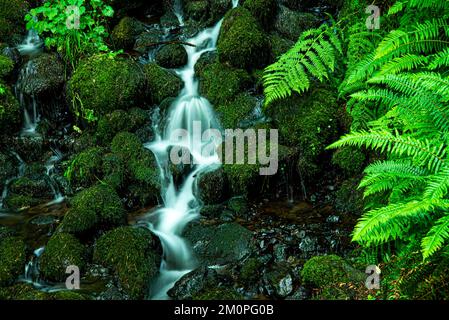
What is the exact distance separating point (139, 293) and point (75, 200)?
201cm

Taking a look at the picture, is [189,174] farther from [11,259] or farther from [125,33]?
[125,33]

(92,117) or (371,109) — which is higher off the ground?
(371,109)

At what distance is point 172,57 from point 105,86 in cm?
146

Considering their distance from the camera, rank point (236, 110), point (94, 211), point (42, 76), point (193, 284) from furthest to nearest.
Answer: point (42, 76) < point (236, 110) < point (94, 211) < point (193, 284)

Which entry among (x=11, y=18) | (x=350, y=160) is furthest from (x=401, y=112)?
(x=11, y=18)

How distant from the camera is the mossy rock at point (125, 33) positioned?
880 cm

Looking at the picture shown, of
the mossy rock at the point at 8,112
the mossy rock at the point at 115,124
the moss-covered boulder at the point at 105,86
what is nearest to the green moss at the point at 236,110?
the mossy rock at the point at 115,124

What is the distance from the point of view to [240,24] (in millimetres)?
7805

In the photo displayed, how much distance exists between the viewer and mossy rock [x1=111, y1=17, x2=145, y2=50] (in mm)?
8805

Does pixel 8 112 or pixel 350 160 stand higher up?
pixel 8 112

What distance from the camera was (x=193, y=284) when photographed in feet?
16.1

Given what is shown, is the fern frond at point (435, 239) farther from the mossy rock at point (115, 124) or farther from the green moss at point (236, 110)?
the mossy rock at point (115, 124)
